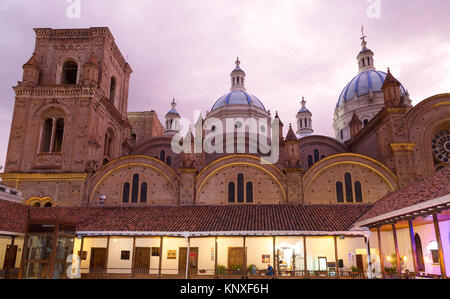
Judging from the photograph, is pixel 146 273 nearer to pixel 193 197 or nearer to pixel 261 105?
pixel 193 197

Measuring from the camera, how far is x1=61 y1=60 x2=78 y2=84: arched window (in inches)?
1362

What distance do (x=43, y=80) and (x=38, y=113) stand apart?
3525 millimetres

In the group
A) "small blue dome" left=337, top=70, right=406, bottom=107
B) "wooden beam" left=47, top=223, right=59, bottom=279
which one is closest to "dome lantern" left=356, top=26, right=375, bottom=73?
"small blue dome" left=337, top=70, right=406, bottom=107

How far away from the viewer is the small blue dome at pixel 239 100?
1905 inches

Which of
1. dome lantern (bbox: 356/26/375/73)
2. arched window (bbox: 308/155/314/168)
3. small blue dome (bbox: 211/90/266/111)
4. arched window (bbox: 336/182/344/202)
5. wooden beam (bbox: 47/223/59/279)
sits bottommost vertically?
wooden beam (bbox: 47/223/59/279)

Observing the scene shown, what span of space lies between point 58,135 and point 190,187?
14.9 meters

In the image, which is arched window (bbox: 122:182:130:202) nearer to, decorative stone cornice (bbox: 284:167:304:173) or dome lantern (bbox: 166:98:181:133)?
decorative stone cornice (bbox: 284:167:304:173)

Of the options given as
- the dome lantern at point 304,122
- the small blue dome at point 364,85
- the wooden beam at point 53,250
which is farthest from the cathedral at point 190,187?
the dome lantern at point 304,122

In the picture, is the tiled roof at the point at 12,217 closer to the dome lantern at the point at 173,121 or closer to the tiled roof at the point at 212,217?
the tiled roof at the point at 212,217

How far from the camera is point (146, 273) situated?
76.8ft

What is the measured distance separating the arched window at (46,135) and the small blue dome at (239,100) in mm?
22368

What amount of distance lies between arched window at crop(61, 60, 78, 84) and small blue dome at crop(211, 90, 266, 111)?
64.0ft

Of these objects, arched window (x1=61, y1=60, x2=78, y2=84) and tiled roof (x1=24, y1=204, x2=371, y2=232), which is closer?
tiled roof (x1=24, y1=204, x2=371, y2=232)

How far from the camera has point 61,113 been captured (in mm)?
32969
